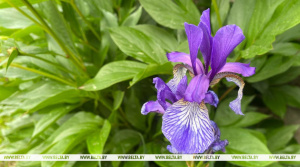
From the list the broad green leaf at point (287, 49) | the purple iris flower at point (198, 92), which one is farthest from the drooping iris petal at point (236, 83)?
the broad green leaf at point (287, 49)

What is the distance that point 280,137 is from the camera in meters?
0.74

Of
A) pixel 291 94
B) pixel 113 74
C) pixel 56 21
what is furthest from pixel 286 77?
pixel 56 21

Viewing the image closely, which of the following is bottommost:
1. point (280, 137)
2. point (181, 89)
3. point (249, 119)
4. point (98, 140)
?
point (280, 137)

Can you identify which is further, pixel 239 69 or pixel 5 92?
pixel 5 92

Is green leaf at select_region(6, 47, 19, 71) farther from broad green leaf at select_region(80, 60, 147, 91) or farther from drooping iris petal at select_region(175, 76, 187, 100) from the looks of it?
drooping iris petal at select_region(175, 76, 187, 100)

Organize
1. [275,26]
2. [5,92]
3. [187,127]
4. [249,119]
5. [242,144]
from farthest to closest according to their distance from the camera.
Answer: [5,92], [249,119], [242,144], [275,26], [187,127]

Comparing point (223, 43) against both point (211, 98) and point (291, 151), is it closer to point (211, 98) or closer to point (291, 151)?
point (211, 98)

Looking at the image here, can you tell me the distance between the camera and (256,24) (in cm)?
52

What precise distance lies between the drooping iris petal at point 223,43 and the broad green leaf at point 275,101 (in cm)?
54

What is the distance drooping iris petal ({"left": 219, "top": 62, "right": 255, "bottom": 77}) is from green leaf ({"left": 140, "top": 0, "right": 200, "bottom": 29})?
0.25m

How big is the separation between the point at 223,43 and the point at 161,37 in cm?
30

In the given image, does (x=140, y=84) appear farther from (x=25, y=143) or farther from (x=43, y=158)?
(x=25, y=143)

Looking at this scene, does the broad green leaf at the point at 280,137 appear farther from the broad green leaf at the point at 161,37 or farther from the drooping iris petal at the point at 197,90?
the drooping iris petal at the point at 197,90

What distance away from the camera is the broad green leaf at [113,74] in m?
0.53
